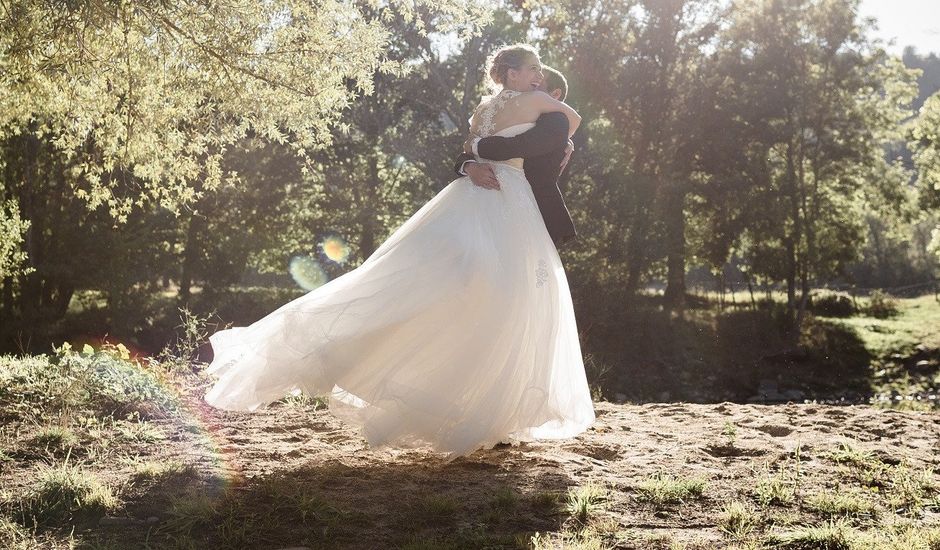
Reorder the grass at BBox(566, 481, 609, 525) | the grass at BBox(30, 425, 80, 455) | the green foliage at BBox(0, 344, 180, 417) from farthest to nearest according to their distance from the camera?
the green foliage at BBox(0, 344, 180, 417) → the grass at BBox(30, 425, 80, 455) → the grass at BBox(566, 481, 609, 525)

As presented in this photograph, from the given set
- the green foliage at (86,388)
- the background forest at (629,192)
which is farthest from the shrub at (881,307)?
the green foliage at (86,388)

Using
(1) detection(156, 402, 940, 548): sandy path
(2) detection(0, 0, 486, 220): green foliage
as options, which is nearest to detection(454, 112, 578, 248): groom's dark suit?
(1) detection(156, 402, 940, 548): sandy path

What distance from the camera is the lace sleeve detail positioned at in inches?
228

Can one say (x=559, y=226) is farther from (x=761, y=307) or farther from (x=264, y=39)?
(x=761, y=307)

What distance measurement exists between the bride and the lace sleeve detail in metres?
0.24

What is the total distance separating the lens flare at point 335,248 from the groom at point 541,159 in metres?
25.0

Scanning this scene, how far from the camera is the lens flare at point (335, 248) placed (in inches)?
1197

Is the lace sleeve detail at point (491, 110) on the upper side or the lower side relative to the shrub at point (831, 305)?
upper

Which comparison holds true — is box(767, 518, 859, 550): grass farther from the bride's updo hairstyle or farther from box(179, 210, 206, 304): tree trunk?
box(179, 210, 206, 304): tree trunk

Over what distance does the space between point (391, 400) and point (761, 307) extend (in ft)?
88.6

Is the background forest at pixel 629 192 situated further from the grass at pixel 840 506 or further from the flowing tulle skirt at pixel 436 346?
the grass at pixel 840 506

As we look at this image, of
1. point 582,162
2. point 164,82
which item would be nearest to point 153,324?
point 582,162

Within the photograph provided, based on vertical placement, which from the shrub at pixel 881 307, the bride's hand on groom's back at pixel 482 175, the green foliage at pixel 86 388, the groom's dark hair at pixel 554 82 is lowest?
the shrub at pixel 881 307

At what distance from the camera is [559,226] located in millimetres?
5844
